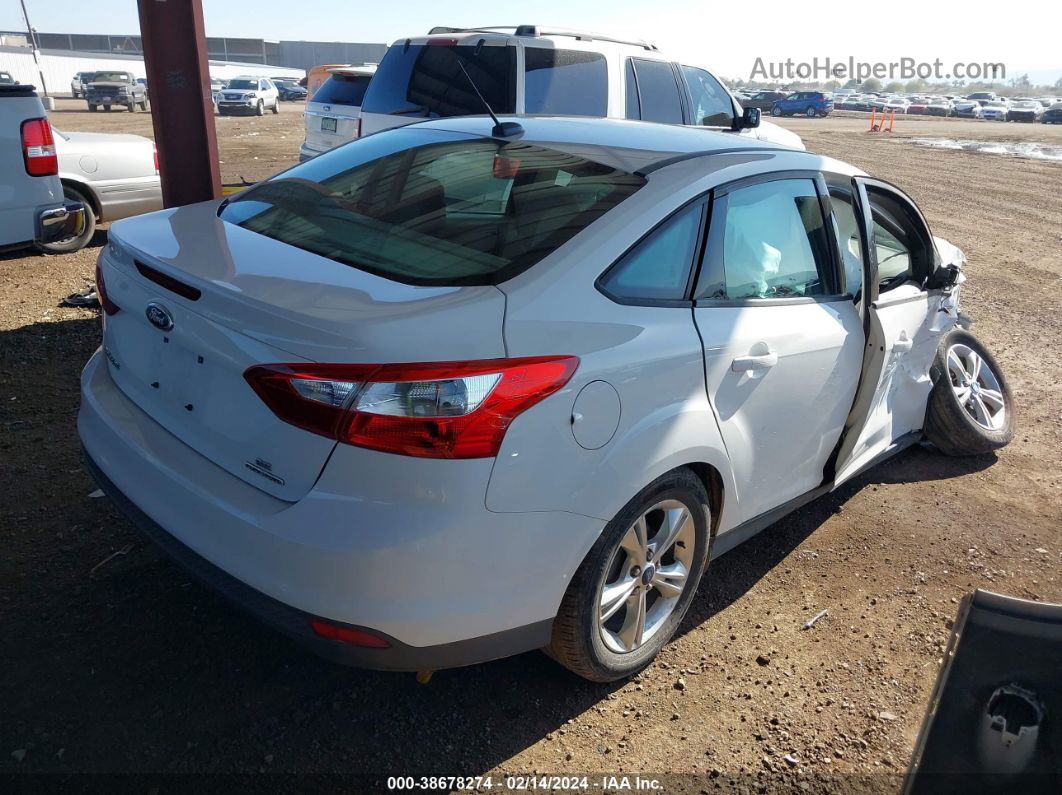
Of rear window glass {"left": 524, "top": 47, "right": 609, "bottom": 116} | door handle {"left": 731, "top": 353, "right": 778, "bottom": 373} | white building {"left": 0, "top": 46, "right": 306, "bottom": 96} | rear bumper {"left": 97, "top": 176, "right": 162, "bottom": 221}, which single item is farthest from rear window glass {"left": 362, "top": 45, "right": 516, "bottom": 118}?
white building {"left": 0, "top": 46, "right": 306, "bottom": 96}

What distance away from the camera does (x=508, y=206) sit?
279 cm

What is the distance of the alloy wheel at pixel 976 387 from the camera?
185 inches

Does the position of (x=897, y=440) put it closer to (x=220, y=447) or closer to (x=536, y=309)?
(x=536, y=309)

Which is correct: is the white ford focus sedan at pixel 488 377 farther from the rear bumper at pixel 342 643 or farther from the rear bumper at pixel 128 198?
the rear bumper at pixel 128 198

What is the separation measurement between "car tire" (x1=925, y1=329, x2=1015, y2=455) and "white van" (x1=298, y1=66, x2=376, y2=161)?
6703 millimetres

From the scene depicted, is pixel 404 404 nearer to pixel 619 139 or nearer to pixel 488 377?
pixel 488 377

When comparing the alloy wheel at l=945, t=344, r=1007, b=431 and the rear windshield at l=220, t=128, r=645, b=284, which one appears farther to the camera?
the alloy wheel at l=945, t=344, r=1007, b=431

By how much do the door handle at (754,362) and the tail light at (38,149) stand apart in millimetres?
5477

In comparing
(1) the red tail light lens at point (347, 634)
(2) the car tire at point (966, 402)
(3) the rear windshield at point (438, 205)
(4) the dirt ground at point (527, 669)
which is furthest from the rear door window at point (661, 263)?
(2) the car tire at point (966, 402)

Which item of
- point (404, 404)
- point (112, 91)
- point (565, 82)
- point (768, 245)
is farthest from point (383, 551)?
point (112, 91)

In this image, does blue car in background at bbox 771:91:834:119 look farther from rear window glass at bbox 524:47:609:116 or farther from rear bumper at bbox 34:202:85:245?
rear bumper at bbox 34:202:85:245

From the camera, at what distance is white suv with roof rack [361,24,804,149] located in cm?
751

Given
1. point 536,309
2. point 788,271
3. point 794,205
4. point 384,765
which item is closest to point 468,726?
point 384,765

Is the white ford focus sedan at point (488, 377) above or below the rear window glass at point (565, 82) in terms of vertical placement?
below
